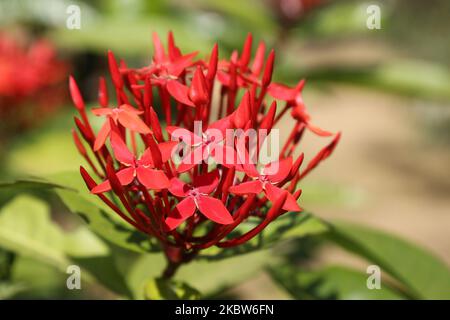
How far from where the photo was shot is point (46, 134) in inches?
79.9

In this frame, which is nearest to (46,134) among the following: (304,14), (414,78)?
(304,14)

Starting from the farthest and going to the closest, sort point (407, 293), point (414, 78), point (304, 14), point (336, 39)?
point (336, 39) → point (304, 14) → point (414, 78) → point (407, 293)

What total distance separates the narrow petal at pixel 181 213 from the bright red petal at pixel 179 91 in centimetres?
14

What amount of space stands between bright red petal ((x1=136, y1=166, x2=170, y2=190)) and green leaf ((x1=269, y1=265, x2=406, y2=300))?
385 millimetres

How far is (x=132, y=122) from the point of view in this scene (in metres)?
0.80

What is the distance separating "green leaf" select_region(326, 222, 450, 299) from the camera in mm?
1078

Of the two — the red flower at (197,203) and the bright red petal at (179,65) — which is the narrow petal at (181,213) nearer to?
the red flower at (197,203)

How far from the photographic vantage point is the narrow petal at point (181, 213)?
77 cm

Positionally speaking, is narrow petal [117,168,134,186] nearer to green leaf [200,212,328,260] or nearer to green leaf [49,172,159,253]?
green leaf [49,172,159,253]

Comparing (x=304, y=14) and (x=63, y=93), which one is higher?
(x=304, y=14)

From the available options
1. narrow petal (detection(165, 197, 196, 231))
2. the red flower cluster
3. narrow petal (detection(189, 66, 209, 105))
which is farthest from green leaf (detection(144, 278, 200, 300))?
the red flower cluster

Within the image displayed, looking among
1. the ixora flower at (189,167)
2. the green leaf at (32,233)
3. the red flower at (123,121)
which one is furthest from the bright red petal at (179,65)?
the green leaf at (32,233)

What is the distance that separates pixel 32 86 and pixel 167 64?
4.46 feet
